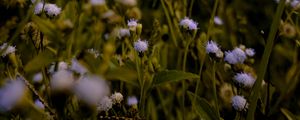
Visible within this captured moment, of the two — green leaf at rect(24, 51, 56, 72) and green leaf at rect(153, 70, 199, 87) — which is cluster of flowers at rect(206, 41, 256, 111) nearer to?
green leaf at rect(153, 70, 199, 87)

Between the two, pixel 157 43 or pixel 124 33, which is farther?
pixel 157 43

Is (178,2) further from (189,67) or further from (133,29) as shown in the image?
(133,29)

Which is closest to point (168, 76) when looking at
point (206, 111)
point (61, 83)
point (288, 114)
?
point (206, 111)

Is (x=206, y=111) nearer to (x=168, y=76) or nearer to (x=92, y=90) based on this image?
(x=168, y=76)

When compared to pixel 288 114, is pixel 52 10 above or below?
above

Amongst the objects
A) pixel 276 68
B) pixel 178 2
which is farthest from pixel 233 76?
pixel 276 68

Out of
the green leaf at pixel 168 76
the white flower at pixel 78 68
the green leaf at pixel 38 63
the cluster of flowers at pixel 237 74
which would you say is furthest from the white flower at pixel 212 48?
the green leaf at pixel 38 63

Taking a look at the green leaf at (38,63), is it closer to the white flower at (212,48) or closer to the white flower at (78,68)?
the white flower at (78,68)

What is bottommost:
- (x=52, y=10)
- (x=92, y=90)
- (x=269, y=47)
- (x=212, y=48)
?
(x=92, y=90)

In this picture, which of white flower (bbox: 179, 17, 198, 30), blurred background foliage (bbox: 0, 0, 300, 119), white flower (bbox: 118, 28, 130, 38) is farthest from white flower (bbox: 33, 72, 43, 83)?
white flower (bbox: 179, 17, 198, 30)
